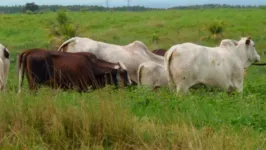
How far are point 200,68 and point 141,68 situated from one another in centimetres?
210

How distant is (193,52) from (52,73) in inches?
→ 113

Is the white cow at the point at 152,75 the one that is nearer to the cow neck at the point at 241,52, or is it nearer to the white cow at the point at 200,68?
the white cow at the point at 200,68

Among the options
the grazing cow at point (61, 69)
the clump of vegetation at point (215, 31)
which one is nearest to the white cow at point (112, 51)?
the grazing cow at point (61, 69)

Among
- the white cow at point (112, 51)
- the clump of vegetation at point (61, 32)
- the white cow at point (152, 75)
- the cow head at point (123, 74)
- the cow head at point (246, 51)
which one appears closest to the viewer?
the cow head at point (123, 74)

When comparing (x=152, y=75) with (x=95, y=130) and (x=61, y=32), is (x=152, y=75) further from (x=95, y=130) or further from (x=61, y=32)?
(x=61, y=32)

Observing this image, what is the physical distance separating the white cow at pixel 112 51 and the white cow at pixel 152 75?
0.57 m

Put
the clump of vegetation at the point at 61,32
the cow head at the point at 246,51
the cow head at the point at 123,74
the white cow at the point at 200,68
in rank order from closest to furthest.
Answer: the white cow at the point at 200,68 → the cow head at the point at 123,74 → the cow head at the point at 246,51 → the clump of vegetation at the point at 61,32

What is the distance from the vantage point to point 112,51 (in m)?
13.2

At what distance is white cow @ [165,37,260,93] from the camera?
430 inches

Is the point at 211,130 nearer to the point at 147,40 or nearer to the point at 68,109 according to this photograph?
the point at 68,109

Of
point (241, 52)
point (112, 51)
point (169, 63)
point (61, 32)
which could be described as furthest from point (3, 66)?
point (61, 32)

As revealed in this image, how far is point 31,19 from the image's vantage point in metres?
46.7

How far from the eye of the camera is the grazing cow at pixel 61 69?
11.1 metres

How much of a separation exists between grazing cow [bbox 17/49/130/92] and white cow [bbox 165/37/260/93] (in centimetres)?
156
